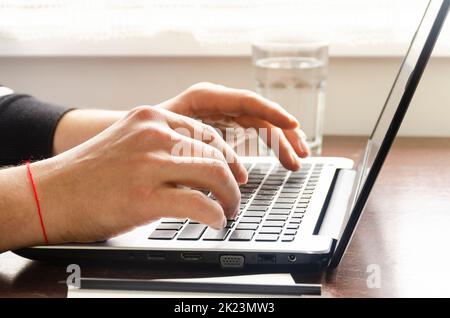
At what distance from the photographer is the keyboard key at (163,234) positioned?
0.67 metres

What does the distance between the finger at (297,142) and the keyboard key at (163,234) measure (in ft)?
1.07

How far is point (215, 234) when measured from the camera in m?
0.67

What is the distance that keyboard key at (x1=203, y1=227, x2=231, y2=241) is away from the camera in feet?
2.18

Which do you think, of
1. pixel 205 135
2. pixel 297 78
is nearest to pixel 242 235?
pixel 205 135

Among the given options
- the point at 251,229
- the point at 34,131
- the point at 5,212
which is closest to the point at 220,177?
the point at 251,229

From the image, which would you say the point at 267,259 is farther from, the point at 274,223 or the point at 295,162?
the point at 295,162

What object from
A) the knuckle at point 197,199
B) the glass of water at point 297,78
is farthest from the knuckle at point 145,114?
the glass of water at point 297,78

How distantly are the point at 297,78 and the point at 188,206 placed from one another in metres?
0.58

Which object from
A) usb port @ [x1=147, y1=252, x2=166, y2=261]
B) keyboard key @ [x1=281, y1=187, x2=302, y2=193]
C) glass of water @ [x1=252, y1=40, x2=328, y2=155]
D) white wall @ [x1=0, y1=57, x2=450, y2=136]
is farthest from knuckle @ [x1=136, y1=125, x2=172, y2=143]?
white wall @ [x1=0, y1=57, x2=450, y2=136]

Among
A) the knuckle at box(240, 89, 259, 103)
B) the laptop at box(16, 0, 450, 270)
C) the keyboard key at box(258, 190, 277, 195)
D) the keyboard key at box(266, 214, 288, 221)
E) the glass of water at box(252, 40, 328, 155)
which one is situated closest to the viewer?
the laptop at box(16, 0, 450, 270)

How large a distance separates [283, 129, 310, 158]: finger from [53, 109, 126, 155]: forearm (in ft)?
0.74

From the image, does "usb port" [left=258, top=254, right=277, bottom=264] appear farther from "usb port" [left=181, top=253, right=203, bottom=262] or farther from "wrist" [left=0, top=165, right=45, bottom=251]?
"wrist" [left=0, top=165, right=45, bottom=251]

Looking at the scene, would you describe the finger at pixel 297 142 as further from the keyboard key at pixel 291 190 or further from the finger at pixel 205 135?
the finger at pixel 205 135
